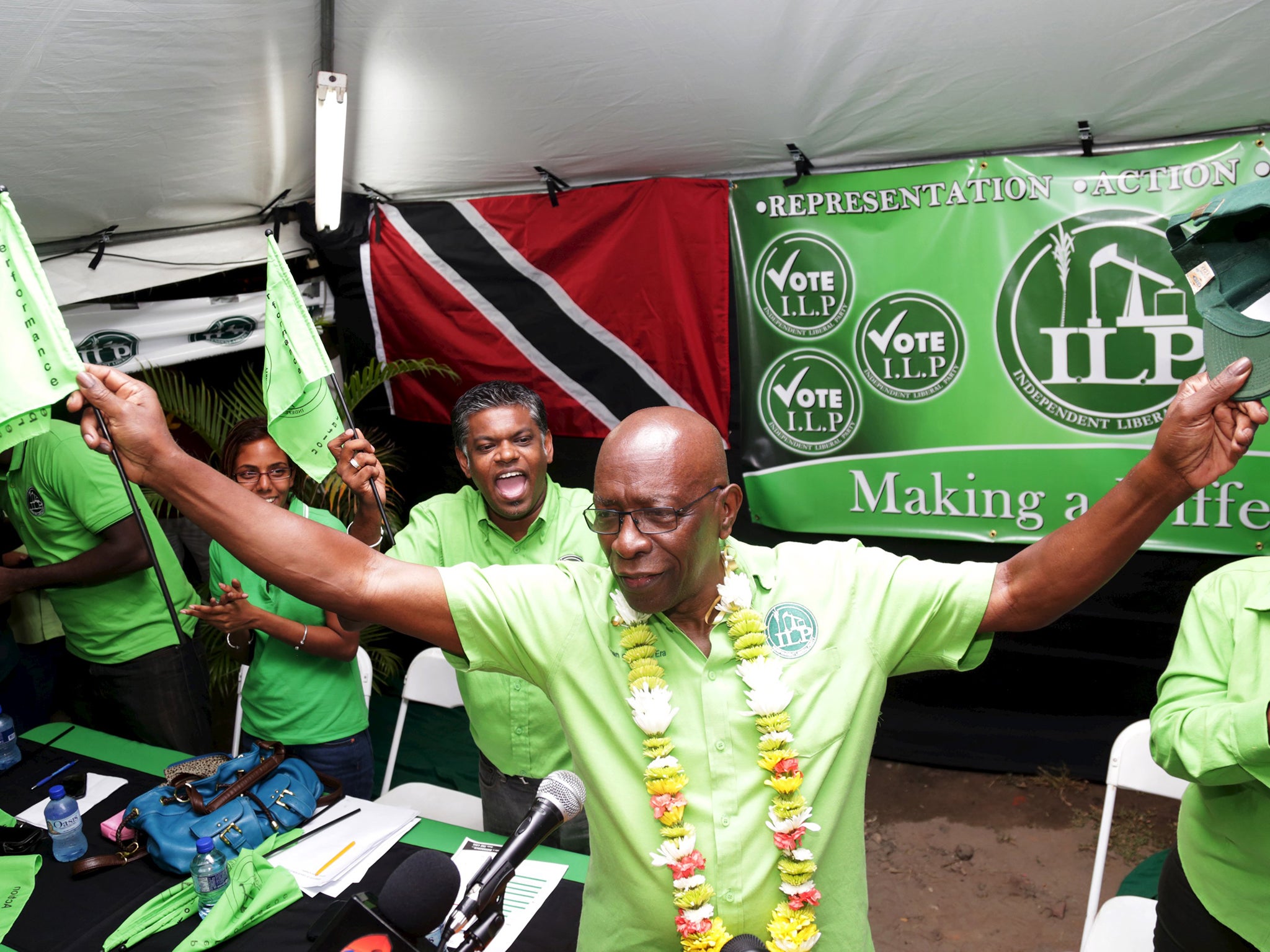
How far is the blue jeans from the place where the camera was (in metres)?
3.12

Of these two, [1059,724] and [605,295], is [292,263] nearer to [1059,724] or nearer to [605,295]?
[605,295]

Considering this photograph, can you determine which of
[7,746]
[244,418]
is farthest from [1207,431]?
[244,418]

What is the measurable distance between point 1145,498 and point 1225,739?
70 centimetres

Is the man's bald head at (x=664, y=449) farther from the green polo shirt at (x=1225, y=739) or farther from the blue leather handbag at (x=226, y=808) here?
the blue leather handbag at (x=226, y=808)

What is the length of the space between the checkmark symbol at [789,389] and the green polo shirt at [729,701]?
2750mm

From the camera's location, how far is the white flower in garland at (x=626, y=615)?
5.37 ft

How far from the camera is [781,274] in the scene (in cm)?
430

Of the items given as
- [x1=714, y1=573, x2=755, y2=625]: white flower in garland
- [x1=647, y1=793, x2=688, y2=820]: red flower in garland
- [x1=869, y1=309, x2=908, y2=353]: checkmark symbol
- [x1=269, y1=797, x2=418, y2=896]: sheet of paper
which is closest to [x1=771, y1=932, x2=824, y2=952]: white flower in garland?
[x1=647, y1=793, x2=688, y2=820]: red flower in garland

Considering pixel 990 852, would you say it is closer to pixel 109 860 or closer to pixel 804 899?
pixel 804 899

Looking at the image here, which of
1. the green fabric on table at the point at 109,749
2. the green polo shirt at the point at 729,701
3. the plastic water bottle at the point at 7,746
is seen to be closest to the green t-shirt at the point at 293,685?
the green fabric on table at the point at 109,749

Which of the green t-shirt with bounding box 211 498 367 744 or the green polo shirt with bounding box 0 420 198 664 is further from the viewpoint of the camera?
the green polo shirt with bounding box 0 420 198 664

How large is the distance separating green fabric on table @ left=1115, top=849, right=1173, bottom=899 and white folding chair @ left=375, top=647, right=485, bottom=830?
211cm

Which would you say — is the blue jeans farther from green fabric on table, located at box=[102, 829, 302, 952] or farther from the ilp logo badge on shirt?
the ilp logo badge on shirt

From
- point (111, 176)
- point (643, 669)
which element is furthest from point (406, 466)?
point (643, 669)
